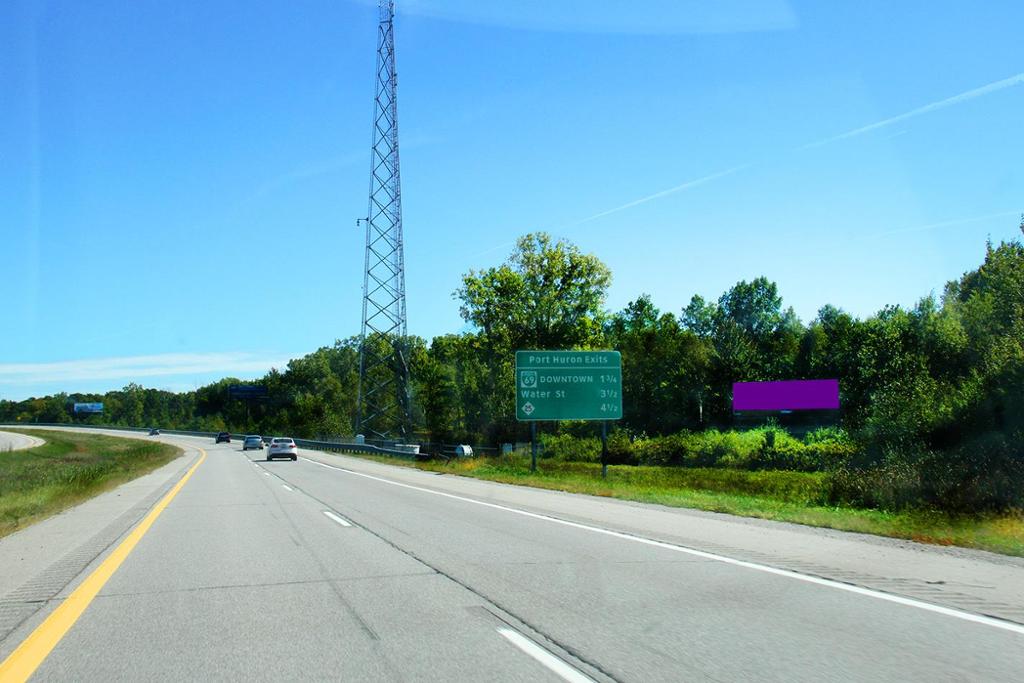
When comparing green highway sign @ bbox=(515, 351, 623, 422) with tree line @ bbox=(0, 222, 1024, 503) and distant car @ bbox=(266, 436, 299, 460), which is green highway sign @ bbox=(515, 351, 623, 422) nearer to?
tree line @ bbox=(0, 222, 1024, 503)

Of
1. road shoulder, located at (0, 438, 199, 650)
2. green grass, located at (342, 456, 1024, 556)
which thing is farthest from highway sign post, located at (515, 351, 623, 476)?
road shoulder, located at (0, 438, 199, 650)

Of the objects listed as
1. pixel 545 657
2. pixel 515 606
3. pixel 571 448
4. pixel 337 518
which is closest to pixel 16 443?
pixel 571 448

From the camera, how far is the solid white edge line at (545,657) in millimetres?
5211

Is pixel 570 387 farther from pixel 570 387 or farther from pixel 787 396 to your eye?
pixel 787 396

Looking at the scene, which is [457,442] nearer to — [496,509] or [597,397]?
[597,397]

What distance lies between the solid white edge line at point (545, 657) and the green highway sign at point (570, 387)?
87.5 feet

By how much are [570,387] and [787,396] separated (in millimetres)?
49714

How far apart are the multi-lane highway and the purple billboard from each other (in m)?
65.2

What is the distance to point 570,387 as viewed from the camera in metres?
33.3

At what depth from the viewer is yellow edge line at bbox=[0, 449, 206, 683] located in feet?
18.5

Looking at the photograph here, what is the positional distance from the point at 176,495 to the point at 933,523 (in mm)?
20527

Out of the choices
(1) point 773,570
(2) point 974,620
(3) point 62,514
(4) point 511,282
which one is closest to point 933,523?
(1) point 773,570

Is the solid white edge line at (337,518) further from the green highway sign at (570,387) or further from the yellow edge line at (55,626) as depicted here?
the green highway sign at (570,387)

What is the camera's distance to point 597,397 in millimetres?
33219
